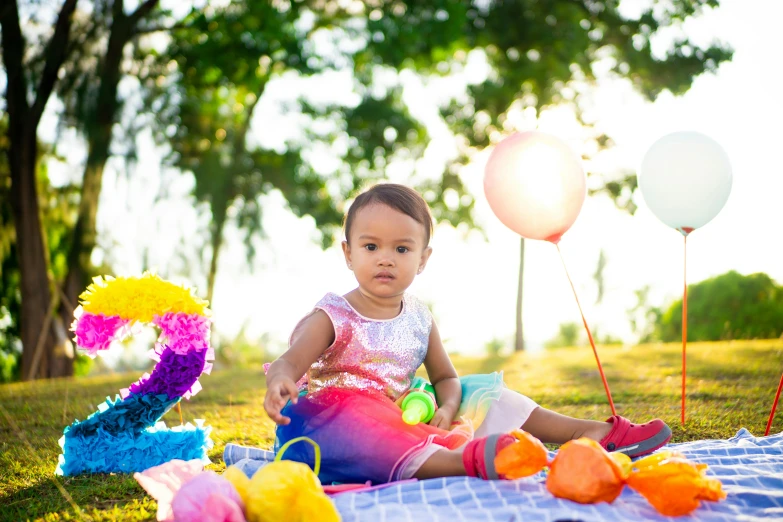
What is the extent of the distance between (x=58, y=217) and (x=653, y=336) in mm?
8392

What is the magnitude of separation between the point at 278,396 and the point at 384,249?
0.69 meters

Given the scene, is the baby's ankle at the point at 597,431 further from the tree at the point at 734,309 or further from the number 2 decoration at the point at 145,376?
the tree at the point at 734,309

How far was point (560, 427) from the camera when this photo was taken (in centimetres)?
243

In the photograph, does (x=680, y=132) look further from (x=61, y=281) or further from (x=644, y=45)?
(x=61, y=281)

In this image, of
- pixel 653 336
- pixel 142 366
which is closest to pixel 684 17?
pixel 653 336

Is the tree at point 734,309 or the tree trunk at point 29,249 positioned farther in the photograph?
the tree at point 734,309

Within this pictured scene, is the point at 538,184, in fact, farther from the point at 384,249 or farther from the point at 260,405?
the point at 260,405

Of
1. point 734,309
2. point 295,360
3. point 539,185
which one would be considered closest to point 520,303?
point 734,309

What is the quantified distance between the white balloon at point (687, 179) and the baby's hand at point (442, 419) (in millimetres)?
1598

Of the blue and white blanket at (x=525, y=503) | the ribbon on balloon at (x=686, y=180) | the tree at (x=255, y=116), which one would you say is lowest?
the blue and white blanket at (x=525, y=503)

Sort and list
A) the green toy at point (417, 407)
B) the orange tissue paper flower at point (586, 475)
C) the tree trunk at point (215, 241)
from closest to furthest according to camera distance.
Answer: the orange tissue paper flower at point (586, 475), the green toy at point (417, 407), the tree trunk at point (215, 241)

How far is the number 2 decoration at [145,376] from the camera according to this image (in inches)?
100

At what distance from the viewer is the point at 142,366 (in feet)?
30.3

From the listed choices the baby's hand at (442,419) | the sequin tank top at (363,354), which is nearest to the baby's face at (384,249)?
the sequin tank top at (363,354)
